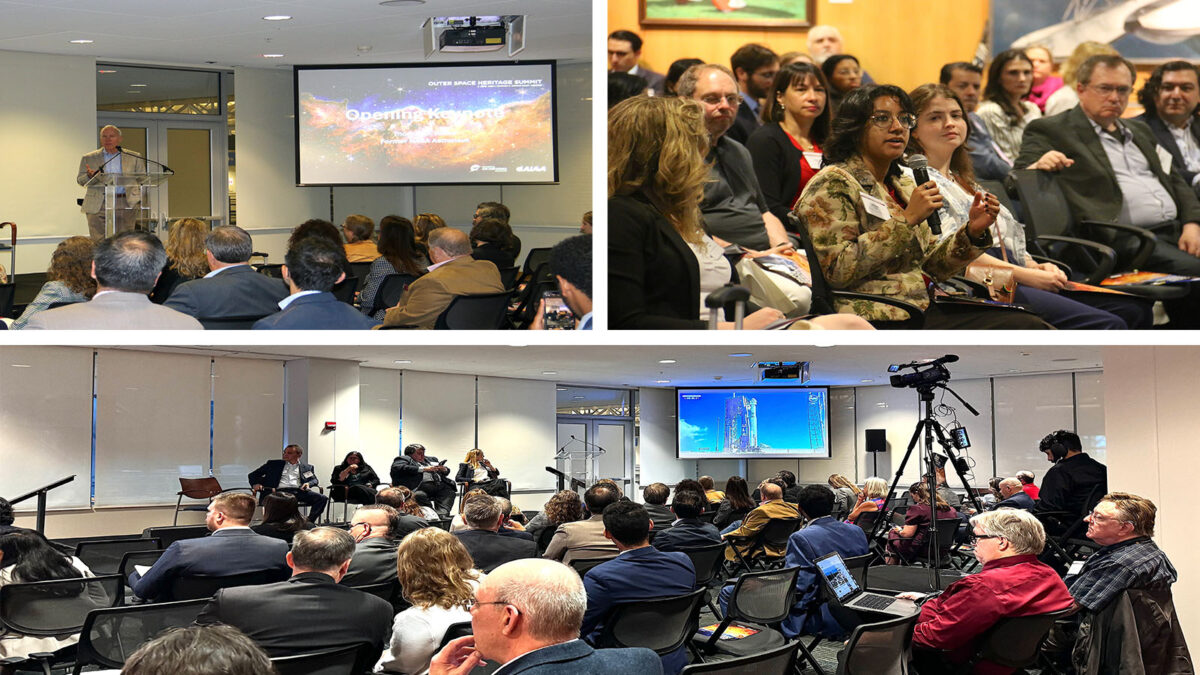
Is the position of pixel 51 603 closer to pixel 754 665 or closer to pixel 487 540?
pixel 487 540

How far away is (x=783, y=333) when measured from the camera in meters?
5.62

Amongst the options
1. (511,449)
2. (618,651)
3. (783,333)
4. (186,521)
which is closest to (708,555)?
(783,333)

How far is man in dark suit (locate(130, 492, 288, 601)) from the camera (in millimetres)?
5355

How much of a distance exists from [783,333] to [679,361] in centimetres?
1027

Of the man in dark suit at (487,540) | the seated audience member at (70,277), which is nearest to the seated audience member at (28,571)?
the man in dark suit at (487,540)

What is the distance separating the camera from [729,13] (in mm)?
5578

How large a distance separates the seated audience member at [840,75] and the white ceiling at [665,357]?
24.5ft

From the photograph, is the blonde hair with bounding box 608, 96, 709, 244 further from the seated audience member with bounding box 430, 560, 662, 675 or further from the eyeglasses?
the seated audience member with bounding box 430, 560, 662, 675

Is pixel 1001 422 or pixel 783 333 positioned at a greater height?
pixel 783 333

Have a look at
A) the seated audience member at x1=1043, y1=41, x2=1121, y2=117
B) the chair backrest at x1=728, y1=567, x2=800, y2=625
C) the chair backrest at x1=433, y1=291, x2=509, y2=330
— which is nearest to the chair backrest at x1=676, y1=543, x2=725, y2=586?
the chair backrest at x1=728, y1=567, x2=800, y2=625

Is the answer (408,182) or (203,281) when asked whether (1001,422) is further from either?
(203,281)

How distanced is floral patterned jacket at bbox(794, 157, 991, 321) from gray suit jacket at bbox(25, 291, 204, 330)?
3409 millimetres

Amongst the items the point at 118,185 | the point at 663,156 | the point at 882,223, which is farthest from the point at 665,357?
the point at 663,156

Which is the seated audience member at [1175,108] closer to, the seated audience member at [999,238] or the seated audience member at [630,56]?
the seated audience member at [999,238]
